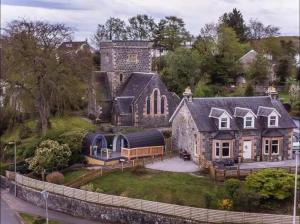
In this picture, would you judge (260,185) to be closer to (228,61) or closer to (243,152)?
(243,152)

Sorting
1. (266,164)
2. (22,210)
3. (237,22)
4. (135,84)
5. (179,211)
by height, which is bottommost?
(22,210)

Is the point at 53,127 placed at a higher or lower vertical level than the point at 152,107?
lower

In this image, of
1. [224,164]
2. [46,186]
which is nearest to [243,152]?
[224,164]

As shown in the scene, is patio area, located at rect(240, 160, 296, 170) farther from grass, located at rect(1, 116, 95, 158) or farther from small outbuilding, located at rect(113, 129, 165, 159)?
grass, located at rect(1, 116, 95, 158)

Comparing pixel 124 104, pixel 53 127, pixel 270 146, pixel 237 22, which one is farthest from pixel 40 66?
pixel 237 22

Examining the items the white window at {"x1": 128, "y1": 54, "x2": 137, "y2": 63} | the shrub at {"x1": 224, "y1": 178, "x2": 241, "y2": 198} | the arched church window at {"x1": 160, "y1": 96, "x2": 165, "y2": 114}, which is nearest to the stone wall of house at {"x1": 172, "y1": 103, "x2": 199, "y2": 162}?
the shrub at {"x1": 224, "y1": 178, "x2": 241, "y2": 198}

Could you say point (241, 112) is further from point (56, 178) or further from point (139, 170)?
point (56, 178)

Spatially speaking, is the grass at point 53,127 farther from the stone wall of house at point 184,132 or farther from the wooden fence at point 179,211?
the wooden fence at point 179,211
